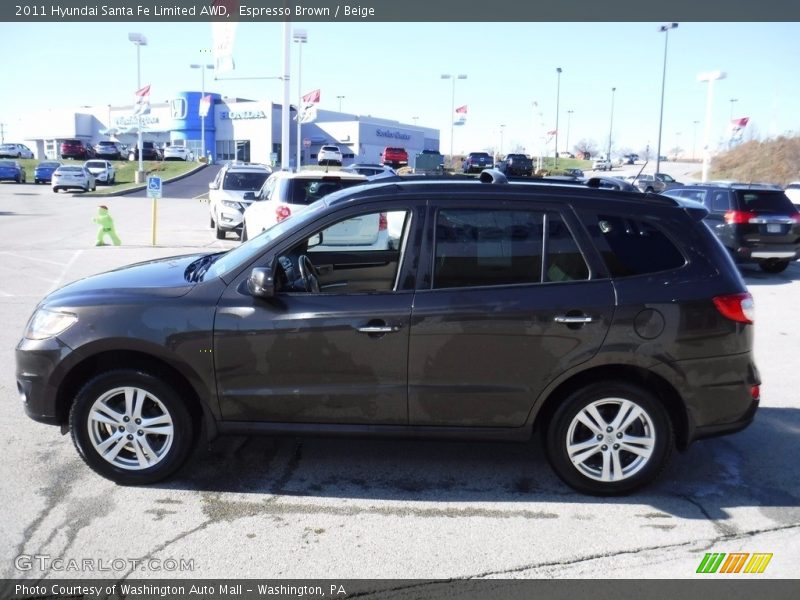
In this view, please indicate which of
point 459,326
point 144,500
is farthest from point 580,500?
point 144,500

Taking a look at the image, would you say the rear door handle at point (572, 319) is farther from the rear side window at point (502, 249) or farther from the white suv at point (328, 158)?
the white suv at point (328, 158)

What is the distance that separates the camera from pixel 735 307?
4375 millimetres

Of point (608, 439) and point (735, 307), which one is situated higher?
point (735, 307)

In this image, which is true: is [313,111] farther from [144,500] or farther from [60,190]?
[144,500]

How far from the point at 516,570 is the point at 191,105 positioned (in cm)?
8345

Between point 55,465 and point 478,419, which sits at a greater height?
point 478,419

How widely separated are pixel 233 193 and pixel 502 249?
14.8m

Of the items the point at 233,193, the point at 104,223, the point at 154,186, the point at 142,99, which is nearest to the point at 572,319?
the point at 104,223

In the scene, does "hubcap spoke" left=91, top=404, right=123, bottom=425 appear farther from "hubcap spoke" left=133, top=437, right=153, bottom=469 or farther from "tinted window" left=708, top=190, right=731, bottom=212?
"tinted window" left=708, top=190, right=731, bottom=212

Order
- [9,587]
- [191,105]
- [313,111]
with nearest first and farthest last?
[9,587] < [313,111] < [191,105]

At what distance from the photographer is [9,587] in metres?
3.39

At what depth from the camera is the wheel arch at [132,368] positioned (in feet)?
14.4

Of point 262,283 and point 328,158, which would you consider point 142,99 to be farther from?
point 262,283

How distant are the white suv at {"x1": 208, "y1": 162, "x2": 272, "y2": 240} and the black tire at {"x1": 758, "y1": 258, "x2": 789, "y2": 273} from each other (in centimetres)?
1165
